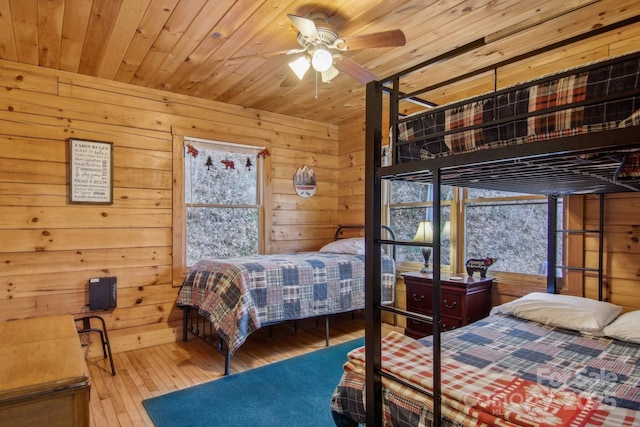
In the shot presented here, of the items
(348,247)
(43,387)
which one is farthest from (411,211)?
(43,387)

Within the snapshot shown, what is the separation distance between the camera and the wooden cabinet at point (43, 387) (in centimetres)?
116

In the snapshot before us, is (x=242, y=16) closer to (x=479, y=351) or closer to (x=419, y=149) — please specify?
(x=419, y=149)

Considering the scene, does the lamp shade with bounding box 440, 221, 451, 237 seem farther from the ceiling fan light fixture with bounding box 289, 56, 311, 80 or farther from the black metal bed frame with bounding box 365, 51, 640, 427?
the ceiling fan light fixture with bounding box 289, 56, 311, 80

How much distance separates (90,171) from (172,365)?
5.84 ft

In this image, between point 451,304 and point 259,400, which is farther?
point 451,304

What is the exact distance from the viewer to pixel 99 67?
121 inches

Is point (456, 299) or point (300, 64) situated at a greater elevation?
point (300, 64)

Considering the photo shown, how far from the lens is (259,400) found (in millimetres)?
2416

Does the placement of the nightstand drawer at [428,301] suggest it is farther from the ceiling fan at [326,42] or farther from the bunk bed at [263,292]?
the ceiling fan at [326,42]

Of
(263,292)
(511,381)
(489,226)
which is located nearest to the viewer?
(511,381)

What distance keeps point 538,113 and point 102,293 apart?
344cm

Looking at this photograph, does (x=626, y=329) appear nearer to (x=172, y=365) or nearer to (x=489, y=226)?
(x=489, y=226)

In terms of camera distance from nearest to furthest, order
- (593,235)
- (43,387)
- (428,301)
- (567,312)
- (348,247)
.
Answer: (43,387)
(567,312)
(593,235)
(428,301)
(348,247)

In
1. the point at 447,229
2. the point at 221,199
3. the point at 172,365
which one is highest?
the point at 221,199
